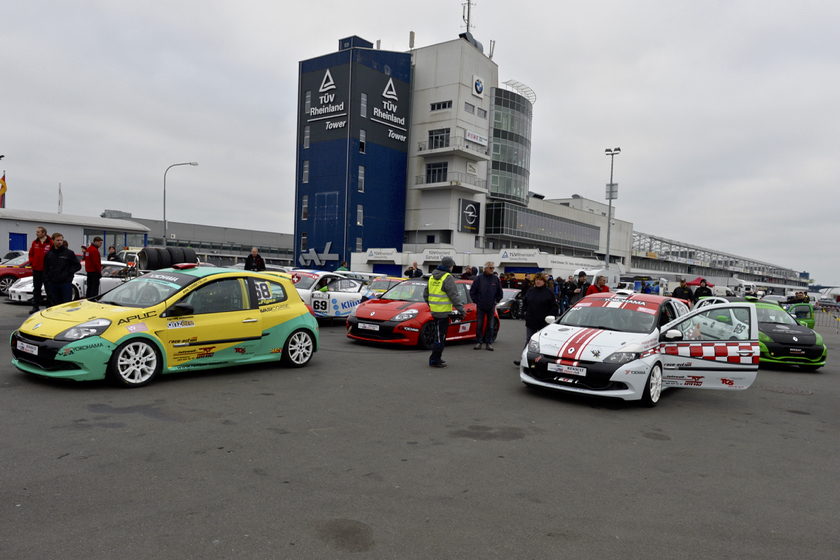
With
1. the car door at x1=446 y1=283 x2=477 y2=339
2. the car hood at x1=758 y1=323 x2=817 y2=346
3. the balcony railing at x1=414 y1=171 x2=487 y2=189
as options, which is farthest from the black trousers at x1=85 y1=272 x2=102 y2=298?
the balcony railing at x1=414 y1=171 x2=487 y2=189

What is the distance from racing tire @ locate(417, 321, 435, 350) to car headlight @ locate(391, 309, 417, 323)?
0.32m

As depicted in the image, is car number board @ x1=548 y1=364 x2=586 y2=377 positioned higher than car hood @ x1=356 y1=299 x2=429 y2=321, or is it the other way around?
car hood @ x1=356 y1=299 x2=429 y2=321

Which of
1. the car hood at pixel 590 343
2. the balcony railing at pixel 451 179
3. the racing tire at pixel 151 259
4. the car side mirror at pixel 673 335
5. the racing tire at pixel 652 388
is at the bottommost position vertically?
the racing tire at pixel 652 388

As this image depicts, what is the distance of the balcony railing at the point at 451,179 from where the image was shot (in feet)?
204

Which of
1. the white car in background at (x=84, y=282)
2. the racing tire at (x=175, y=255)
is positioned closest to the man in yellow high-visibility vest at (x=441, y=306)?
the racing tire at (x=175, y=255)

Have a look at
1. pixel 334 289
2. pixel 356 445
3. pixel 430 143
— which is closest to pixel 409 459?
pixel 356 445

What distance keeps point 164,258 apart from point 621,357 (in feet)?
40.2

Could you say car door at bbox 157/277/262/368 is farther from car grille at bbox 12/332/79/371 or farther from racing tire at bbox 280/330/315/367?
car grille at bbox 12/332/79/371

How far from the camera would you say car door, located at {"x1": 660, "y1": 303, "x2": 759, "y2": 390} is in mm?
7715

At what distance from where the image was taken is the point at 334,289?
612 inches

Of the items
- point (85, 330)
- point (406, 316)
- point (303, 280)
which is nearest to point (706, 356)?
point (406, 316)

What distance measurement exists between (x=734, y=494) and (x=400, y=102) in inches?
2458

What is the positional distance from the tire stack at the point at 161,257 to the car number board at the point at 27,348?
26.7ft

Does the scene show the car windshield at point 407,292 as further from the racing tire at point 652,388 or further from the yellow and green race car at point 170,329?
the racing tire at point 652,388
